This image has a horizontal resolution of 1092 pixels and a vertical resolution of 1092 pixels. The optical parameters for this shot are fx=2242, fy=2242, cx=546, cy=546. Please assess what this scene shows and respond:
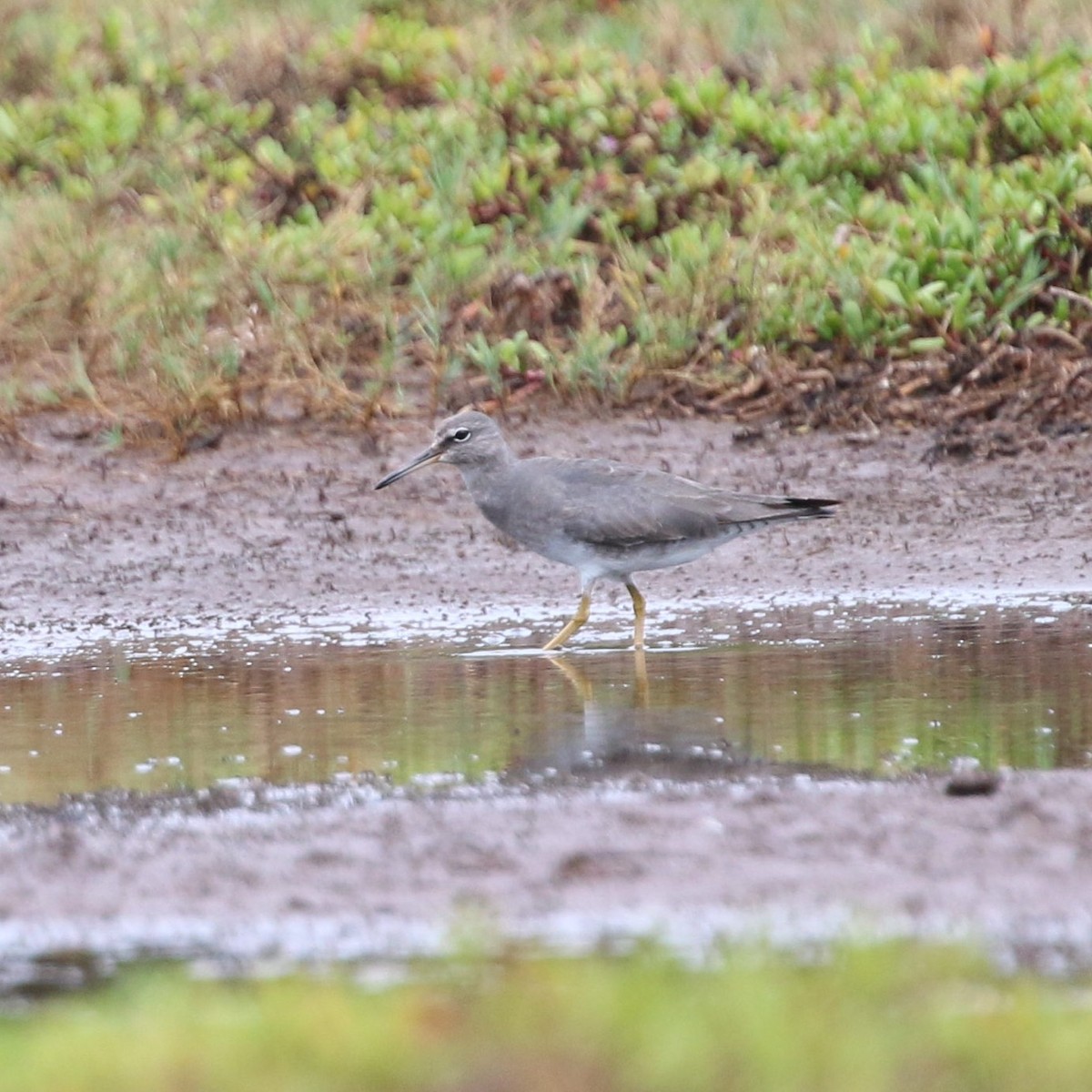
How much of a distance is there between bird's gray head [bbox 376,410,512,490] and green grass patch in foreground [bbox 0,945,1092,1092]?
513 cm

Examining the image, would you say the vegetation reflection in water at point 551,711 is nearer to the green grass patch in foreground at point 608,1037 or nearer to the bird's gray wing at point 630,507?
the bird's gray wing at point 630,507

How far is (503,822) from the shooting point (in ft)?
18.0

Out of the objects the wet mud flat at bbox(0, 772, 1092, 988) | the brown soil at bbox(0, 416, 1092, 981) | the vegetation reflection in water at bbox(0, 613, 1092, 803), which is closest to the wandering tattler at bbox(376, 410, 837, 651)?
the brown soil at bbox(0, 416, 1092, 981)

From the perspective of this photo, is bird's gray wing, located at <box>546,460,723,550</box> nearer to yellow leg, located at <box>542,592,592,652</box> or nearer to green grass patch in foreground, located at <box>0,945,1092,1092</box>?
yellow leg, located at <box>542,592,592,652</box>

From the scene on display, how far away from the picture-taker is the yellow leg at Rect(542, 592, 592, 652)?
840cm

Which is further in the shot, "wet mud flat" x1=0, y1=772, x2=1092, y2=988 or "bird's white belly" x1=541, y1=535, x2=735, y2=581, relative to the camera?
"bird's white belly" x1=541, y1=535, x2=735, y2=581

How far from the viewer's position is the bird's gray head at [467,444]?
905 centimetres

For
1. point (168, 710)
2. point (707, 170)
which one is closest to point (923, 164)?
point (707, 170)

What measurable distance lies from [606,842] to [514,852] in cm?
23

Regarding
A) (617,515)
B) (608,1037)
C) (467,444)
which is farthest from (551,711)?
(608,1037)

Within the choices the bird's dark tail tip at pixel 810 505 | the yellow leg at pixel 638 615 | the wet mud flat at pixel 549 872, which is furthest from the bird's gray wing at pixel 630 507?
the wet mud flat at pixel 549 872

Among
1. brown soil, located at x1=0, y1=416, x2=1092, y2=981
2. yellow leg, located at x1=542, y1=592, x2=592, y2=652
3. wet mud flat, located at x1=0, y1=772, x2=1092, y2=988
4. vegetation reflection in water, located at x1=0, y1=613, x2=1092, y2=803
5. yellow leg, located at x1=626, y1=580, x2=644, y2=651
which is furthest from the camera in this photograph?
yellow leg, located at x1=626, y1=580, x2=644, y2=651

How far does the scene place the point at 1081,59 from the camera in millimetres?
13445

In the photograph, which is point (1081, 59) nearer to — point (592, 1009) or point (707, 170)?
point (707, 170)
